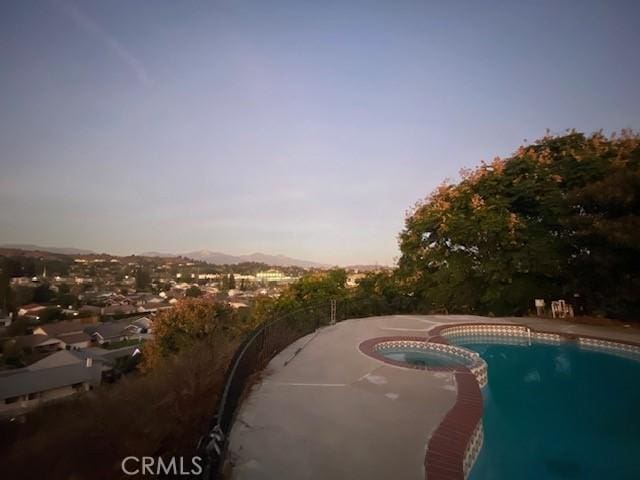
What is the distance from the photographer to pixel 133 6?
10695 millimetres

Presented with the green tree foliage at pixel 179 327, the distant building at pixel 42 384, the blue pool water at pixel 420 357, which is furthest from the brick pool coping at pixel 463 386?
the distant building at pixel 42 384

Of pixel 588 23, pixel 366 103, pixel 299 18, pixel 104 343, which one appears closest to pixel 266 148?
pixel 366 103

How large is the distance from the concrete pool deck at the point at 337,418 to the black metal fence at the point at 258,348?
291mm

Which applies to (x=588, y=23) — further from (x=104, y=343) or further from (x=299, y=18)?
(x=104, y=343)

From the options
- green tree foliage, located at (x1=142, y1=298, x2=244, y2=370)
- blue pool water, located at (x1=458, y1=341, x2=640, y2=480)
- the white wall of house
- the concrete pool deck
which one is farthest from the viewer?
the white wall of house

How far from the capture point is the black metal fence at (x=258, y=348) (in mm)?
2493

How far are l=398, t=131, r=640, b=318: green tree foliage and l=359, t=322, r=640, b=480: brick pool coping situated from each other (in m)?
2.34

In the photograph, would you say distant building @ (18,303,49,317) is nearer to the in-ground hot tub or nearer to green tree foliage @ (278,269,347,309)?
green tree foliage @ (278,269,347,309)

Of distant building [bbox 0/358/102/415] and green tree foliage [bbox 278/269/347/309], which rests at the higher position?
green tree foliage [bbox 278/269/347/309]

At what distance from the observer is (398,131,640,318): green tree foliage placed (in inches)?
411

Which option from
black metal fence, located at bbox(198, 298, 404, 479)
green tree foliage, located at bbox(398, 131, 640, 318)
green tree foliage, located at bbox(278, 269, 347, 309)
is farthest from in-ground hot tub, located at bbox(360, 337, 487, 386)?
green tree foliage, located at bbox(278, 269, 347, 309)

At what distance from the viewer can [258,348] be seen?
629 centimetres

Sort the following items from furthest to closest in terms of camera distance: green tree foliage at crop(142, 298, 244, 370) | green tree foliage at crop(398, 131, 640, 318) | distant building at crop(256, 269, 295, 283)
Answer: distant building at crop(256, 269, 295, 283) → green tree foliage at crop(142, 298, 244, 370) → green tree foliage at crop(398, 131, 640, 318)

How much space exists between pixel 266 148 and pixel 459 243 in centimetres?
1254
